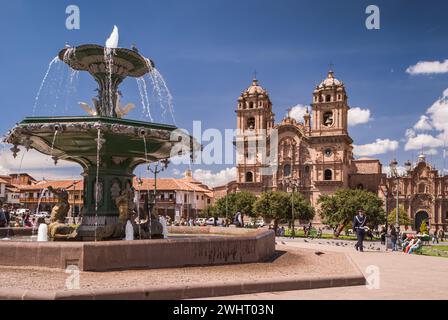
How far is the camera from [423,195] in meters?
68.0

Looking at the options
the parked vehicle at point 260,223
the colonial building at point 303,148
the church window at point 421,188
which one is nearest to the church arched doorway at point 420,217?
the church window at point 421,188

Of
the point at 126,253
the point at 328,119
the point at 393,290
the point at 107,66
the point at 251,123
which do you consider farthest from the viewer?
the point at 251,123

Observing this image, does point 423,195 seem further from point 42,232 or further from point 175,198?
point 42,232

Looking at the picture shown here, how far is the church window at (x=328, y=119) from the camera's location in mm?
68250

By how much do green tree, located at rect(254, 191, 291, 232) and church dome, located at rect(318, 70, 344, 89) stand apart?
23.9 meters

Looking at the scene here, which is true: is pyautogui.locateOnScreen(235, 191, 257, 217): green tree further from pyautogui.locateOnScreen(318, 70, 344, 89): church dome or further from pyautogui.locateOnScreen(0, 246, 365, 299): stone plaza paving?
pyautogui.locateOnScreen(0, 246, 365, 299): stone plaza paving

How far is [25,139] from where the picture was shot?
10938mm

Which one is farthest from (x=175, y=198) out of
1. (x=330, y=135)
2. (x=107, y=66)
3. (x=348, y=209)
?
(x=107, y=66)

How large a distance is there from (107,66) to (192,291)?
7.67m

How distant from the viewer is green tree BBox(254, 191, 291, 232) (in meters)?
47.5

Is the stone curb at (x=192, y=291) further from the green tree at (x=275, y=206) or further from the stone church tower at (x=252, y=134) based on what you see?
the stone church tower at (x=252, y=134)

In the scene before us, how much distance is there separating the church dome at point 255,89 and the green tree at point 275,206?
2675 cm
